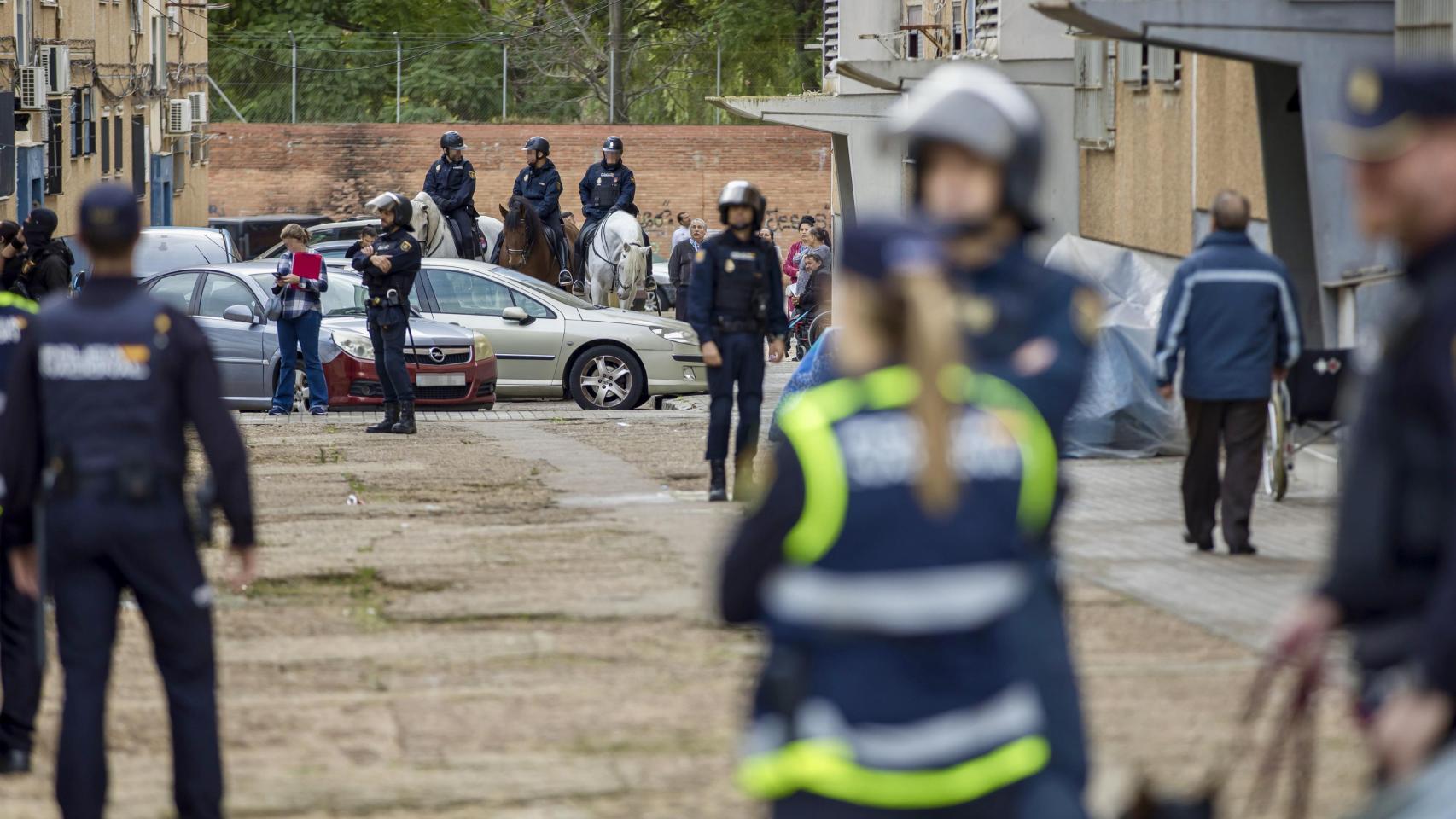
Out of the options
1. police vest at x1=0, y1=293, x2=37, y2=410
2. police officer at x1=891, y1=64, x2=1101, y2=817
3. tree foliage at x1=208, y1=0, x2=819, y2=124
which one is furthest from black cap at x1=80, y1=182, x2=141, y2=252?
tree foliage at x1=208, y1=0, x2=819, y2=124

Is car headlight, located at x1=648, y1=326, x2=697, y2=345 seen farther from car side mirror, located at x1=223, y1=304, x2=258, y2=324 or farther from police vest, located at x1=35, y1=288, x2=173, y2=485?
police vest, located at x1=35, y1=288, x2=173, y2=485

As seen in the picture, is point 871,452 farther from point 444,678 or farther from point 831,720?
point 444,678

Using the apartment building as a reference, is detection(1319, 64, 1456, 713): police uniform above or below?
below

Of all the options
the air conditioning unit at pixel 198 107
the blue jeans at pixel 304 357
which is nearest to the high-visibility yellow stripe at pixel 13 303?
the blue jeans at pixel 304 357

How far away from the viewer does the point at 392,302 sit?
17344 millimetres

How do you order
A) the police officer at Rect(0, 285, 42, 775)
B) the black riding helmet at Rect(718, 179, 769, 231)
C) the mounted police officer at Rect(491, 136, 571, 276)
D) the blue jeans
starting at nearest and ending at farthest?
the police officer at Rect(0, 285, 42, 775) < the black riding helmet at Rect(718, 179, 769, 231) < the blue jeans < the mounted police officer at Rect(491, 136, 571, 276)

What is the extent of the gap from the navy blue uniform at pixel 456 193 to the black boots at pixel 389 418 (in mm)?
9588

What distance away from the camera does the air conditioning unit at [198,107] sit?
171 ft

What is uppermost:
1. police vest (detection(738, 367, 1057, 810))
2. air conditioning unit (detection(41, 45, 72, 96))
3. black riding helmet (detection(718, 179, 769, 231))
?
air conditioning unit (detection(41, 45, 72, 96))

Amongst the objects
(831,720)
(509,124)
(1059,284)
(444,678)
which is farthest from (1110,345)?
(509,124)

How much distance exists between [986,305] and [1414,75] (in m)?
0.83

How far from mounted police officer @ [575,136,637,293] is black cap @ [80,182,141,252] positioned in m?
22.6

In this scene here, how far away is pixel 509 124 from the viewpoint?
176 ft

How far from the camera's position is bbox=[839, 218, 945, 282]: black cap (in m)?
2.88
